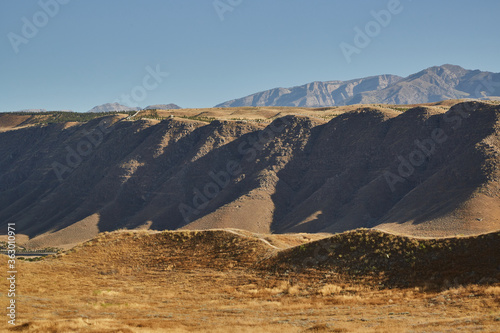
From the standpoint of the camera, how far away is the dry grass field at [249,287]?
925 inches

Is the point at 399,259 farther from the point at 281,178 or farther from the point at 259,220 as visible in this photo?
the point at 281,178

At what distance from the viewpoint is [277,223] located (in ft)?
294

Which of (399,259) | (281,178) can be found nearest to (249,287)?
(399,259)

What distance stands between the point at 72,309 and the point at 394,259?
20575mm

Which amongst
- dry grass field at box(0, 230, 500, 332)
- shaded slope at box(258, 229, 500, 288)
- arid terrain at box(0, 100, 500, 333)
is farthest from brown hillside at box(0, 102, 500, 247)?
dry grass field at box(0, 230, 500, 332)

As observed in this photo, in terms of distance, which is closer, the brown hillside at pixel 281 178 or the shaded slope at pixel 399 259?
the shaded slope at pixel 399 259

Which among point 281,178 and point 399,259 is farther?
point 281,178

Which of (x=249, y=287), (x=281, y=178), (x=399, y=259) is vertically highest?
(x=281, y=178)

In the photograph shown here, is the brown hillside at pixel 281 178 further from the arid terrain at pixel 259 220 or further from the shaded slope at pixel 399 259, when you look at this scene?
the shaded slope at pixel 399 259

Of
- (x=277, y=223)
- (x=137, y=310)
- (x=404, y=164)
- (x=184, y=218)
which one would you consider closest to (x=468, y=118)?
(x=404, y=164)

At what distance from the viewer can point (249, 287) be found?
34.0 meters

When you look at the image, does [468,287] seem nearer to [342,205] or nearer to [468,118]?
[342,205]

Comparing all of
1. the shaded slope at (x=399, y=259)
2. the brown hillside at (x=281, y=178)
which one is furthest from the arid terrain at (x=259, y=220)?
the brown hillside at (x=281, y=178)

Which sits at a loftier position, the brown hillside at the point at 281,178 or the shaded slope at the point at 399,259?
the brown hillside at the point at 281,178
